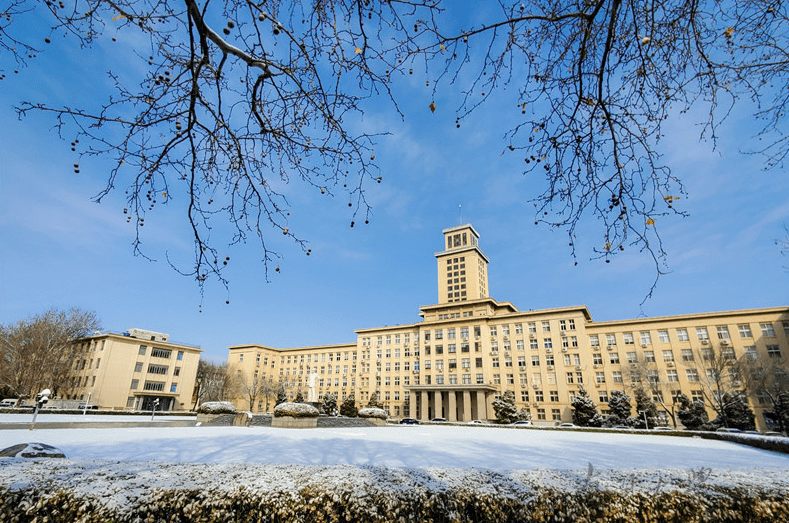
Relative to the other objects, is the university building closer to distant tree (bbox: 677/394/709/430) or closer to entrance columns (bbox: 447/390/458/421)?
entrance columns (bbox: 447/390/458/421)

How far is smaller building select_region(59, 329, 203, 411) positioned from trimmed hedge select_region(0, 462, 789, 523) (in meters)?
60.0

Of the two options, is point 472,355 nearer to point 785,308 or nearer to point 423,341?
point 423,341

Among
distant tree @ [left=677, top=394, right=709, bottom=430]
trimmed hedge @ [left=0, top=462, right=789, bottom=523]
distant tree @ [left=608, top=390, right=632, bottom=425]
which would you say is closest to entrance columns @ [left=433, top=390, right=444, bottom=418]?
distant tree @ [left=608, top=390, right=632, bottom=425]

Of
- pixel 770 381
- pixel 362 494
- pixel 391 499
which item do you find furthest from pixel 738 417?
pixel 362 494

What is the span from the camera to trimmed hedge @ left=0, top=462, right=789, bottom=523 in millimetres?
4406

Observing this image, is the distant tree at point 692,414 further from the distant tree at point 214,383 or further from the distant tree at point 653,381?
the distant tree at point 214,383

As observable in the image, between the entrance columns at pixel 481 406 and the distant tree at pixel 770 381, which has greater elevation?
the distant tree at pixel 770 381

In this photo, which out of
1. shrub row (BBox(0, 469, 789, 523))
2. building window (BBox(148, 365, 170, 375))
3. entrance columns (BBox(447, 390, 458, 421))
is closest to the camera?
shrub row (BBox(0, 469, 789, 523))

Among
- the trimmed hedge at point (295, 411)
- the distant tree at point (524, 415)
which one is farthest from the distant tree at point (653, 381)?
the trimmed hedge at point (295, 411)

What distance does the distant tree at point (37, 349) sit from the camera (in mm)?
36719

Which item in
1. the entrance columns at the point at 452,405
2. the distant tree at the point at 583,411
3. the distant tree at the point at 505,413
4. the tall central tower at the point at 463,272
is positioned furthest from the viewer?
the tall central tower at the point at 463,272

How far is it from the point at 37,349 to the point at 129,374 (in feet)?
61.5

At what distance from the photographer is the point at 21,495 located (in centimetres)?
437

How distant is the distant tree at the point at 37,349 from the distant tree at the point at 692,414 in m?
66.8
